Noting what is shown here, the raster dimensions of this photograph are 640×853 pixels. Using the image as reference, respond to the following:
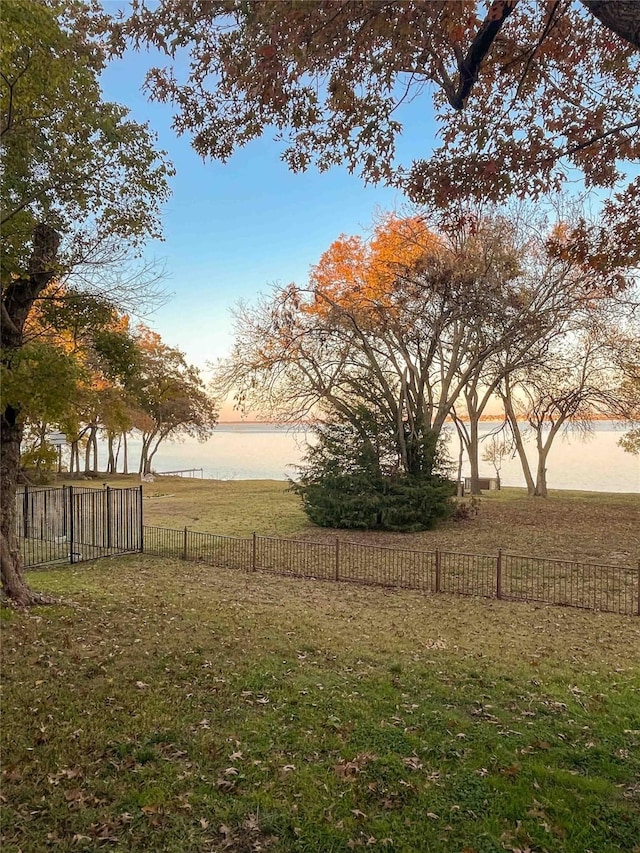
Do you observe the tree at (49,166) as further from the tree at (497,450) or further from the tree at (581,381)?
the tree at (497,450)

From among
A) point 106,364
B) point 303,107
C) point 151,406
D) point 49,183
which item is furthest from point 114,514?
point 151,406

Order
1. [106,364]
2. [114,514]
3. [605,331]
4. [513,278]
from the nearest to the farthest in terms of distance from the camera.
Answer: [106,364] < [114,514] < [513,278] < [605,331]

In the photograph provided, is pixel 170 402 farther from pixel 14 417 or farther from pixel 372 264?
pixel 14 417

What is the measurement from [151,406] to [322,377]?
73.0 ft

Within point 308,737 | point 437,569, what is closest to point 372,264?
point 437,569

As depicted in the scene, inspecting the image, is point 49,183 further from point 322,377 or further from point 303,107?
point 322,377

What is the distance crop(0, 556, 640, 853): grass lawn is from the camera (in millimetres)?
2912

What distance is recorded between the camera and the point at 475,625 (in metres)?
7.70

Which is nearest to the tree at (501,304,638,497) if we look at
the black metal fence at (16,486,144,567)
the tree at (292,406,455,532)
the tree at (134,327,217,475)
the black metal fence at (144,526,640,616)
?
the tree at (292,406,455,532)

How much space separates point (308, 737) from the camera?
3875 millimetres

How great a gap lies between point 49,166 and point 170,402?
102ft

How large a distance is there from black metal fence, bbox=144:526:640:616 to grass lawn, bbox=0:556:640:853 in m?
2.63

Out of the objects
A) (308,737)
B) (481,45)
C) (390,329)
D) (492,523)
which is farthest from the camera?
(492,523)

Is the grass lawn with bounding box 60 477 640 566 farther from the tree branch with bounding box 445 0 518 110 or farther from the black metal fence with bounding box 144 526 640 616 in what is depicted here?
the tree branch with bounding box 445 0 518 110
